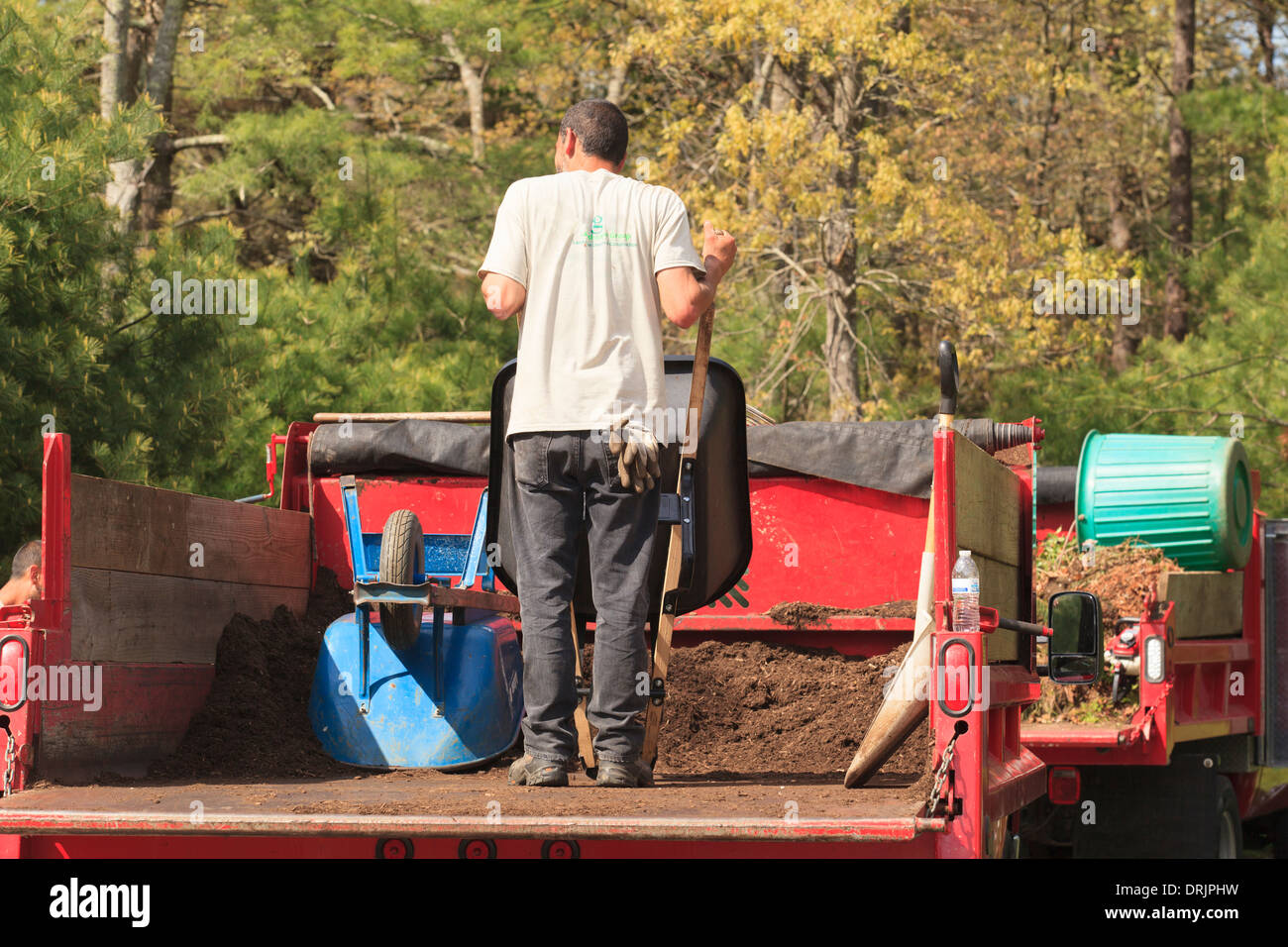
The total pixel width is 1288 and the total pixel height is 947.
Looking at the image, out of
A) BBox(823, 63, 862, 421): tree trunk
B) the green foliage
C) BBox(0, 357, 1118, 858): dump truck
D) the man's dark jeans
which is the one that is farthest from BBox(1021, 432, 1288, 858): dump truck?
BBox(823, 63, 862, 421): tree trunk

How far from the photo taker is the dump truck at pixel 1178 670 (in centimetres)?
654

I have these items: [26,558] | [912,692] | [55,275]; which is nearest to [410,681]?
[912,692]

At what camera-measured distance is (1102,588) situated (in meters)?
7.25

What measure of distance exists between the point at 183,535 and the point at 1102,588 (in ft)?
13.7

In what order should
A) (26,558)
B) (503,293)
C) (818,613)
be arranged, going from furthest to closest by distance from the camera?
1. (26,558)
2. (818,613)
3. (503,293)

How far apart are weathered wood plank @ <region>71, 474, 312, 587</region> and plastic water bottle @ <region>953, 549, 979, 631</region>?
7.79 ft

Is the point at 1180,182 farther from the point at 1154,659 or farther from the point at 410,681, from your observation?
the point at 410,681

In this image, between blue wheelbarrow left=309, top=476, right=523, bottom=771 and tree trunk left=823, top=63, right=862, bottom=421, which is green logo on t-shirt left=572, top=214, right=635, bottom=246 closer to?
blue wheelbarrow left=309, top=476, right=523, bottom=771

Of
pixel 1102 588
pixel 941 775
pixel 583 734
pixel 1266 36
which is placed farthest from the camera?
pixel 1266 36

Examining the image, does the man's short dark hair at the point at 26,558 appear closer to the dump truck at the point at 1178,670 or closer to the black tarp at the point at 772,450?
the black tarp at the point at 772,450

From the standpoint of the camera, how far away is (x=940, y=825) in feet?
11.2

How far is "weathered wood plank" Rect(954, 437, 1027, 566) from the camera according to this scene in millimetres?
3924

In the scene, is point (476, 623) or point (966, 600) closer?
point (966, 600)
